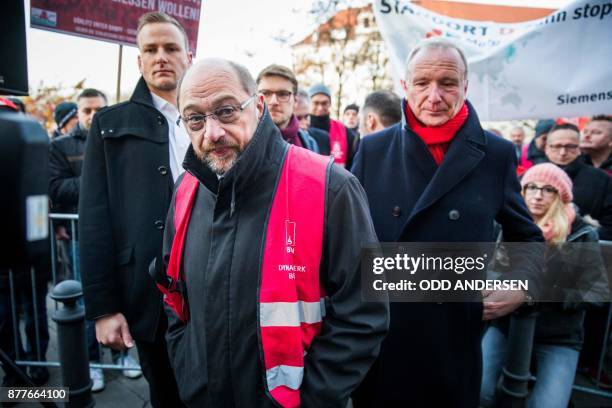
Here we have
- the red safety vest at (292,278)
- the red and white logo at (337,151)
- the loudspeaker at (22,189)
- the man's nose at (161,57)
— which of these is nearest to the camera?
the loudspeaker at (22,189)

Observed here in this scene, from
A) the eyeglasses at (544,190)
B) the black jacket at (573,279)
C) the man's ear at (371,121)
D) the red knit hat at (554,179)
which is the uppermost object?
the man's ear at (371,121)

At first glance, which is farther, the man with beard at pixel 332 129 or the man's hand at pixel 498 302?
the man with beard at pixel 332 129

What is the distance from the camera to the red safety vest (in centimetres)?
136

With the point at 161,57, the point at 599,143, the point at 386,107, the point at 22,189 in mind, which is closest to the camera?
the point at 22,189

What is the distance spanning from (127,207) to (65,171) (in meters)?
2.33

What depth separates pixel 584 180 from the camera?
375 cm

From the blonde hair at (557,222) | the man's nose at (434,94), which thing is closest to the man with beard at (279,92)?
the man's nose at (434,94)

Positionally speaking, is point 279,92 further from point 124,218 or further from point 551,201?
point 551,201

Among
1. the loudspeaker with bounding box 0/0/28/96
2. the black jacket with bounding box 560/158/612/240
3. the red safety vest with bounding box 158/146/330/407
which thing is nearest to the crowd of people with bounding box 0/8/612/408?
the red safety vest with bounding box 158/146/330/407

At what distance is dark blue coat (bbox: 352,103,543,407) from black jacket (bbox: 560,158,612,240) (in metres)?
2.23

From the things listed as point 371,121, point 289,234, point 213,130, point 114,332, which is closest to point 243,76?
point 213,130

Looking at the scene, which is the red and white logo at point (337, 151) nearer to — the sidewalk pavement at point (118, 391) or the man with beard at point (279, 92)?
the man with beard at point (279, 92)

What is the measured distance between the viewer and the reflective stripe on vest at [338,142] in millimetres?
5590

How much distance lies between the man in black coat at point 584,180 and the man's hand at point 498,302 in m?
2.11
